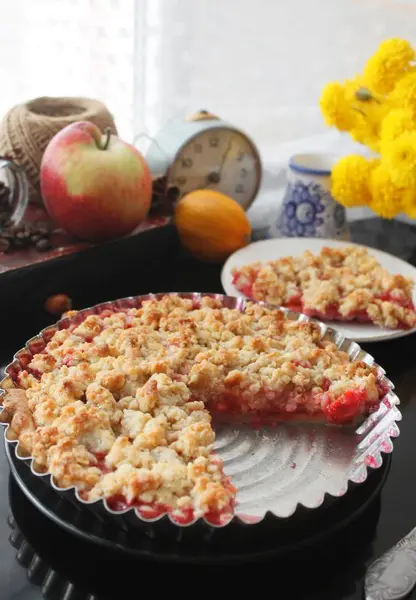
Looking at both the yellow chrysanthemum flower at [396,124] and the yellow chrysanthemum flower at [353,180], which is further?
the yellow chrysanthemum flower at [353,180]

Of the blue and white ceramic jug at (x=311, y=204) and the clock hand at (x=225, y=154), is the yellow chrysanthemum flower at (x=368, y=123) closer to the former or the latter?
the blue and white ceramic jug at (x=311, y=204)

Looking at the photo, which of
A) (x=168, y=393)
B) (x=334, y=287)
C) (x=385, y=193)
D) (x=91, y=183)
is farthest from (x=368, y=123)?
(x=168, y=393)

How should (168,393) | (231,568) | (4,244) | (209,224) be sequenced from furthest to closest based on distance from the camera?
(209,224)
(4,244)
(168,393)
(231,568)

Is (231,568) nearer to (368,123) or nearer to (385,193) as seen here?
(385,193)

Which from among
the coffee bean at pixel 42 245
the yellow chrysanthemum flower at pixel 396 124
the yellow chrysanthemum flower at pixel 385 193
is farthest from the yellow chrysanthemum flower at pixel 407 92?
the coffee bean at pixel 42 245

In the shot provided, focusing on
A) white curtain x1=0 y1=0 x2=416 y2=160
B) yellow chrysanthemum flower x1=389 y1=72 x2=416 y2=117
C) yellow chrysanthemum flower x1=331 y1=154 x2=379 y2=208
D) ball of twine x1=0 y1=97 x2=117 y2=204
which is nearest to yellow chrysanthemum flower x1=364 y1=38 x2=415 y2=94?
yellow chrysanthemum flower x1=389 y1=72 x2=416 y2=117

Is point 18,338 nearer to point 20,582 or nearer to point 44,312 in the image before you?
point 44,312

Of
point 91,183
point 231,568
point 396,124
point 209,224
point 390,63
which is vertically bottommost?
point 231,568
